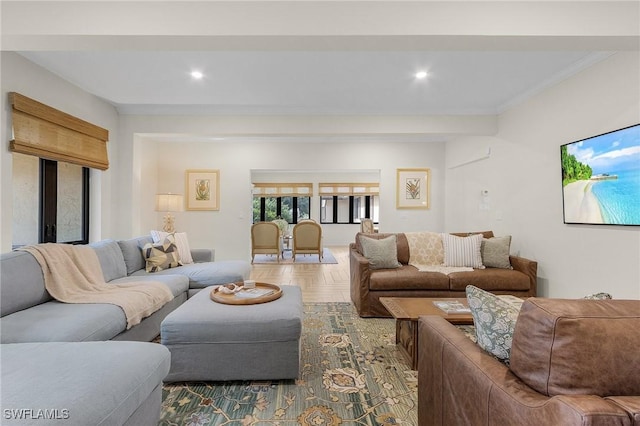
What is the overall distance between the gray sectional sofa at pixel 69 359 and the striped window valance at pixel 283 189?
8.05 meters

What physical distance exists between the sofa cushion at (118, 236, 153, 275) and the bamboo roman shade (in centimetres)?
115

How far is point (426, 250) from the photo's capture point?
4199 millimetres

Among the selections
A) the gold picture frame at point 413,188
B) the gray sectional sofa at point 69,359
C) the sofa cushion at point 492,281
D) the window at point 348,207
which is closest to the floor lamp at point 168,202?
the gray sectional sofa at point 69,359

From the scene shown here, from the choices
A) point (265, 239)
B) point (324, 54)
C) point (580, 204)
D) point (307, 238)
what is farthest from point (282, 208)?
point (580, 204)

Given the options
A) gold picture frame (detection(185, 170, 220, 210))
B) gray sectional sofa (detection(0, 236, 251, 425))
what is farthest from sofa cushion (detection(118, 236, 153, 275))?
gold picture frame (detection(185, 170, 220, 210))

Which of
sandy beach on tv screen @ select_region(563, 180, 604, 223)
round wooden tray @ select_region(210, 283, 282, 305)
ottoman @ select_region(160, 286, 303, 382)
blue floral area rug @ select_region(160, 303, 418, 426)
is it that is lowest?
blue floral area rug @ select_region(160, 303, 418, 426)

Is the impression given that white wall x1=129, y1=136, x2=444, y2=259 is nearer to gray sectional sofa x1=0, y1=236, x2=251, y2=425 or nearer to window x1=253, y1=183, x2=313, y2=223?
gray sectional sofa x1=0, y1=236, x2=251, y2=425

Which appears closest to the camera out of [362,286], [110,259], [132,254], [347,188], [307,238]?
[110,259]

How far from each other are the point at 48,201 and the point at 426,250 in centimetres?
451

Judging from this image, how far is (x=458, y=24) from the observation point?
2191mm

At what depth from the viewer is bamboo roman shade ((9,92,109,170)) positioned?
9.83 ft

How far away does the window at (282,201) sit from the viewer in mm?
10750

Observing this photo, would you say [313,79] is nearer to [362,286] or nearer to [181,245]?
[362,286]

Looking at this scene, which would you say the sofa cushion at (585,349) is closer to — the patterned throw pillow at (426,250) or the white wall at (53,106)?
the patterned throw pillow at (426,250)
